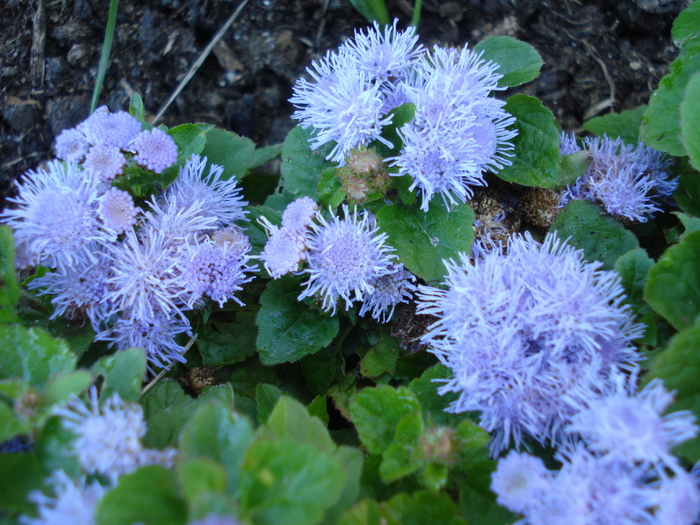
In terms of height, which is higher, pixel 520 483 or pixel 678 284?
pixel 678 284

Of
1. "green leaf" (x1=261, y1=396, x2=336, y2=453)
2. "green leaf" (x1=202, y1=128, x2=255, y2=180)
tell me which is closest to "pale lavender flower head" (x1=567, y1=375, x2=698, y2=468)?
"green leaf" (x1=261, y1=396, x2=336, y2=453)

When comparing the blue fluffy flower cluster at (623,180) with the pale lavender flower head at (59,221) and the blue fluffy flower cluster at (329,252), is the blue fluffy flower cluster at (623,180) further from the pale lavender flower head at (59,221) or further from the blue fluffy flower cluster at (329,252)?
the pale lavender flower head at (59,221)

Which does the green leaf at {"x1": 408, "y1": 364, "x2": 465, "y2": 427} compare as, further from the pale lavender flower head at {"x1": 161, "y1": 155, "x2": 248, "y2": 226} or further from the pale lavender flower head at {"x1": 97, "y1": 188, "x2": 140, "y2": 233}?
the pale lavender flower head at {"x1": 97, "y1": 188, "x2": 140, "y2": 233}

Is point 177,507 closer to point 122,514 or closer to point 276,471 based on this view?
point 122,514

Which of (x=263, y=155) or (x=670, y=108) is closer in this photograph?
(x=670, y=108)

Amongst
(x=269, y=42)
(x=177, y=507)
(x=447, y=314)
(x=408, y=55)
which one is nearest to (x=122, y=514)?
(x=177, y=507)

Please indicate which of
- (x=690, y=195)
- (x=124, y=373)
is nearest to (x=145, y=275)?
(x=124, y=373)

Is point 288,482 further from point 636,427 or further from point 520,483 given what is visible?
point 636,427

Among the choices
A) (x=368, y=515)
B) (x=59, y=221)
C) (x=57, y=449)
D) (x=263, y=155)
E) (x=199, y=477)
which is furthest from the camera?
(x=263, y=155)
